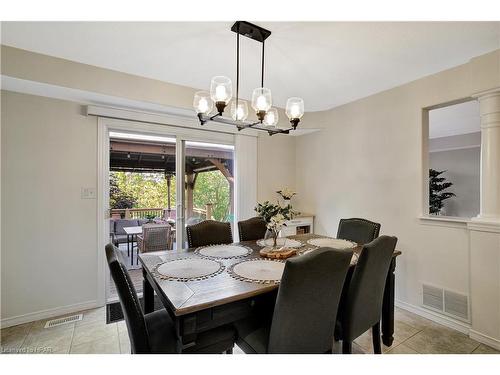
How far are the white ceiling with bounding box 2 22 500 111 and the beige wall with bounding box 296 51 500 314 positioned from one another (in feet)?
0.68

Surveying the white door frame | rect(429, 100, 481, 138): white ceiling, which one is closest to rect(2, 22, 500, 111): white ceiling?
the white door frame

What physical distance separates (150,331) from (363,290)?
1.36 metres

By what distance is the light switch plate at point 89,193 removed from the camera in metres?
2.59

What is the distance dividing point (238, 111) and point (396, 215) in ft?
7.10

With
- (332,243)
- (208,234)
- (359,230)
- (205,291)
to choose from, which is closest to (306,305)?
(205,291)

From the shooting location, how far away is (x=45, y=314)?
241cm

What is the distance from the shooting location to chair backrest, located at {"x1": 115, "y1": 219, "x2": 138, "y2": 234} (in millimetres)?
3914

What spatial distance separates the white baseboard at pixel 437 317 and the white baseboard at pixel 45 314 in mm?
3413

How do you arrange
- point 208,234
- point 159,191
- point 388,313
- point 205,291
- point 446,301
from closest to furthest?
point 205,291 < point 388,313 < point 446,301 < point 208,234 < point 159,191

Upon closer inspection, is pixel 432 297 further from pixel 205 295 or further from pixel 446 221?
pixel 205 295

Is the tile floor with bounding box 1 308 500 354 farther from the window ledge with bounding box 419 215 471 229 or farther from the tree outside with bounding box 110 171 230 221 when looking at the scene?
the tree outside with bounding box 110 171 230 221

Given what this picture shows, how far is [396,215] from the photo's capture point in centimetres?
276

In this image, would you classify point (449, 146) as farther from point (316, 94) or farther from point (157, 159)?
point (157, 159)

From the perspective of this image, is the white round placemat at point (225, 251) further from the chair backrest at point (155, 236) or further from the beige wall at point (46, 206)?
the chair backrest at point (155, 236)
